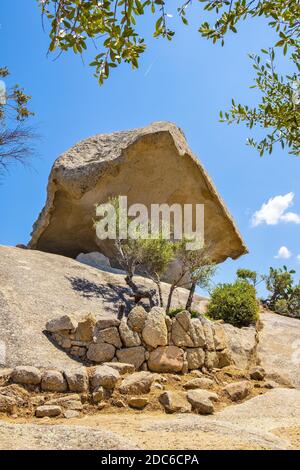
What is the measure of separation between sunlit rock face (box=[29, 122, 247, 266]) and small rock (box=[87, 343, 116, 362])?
11678 mm

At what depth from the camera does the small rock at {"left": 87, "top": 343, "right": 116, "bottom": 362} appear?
40.7 ft

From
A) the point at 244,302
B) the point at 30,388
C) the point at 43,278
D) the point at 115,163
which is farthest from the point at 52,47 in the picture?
the point at 115,163

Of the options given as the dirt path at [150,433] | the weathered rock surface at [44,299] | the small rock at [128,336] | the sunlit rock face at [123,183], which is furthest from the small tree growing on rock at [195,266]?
the dirt path at [150,433]

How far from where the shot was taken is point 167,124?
24484 mm

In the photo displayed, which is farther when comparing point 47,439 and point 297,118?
point 297,118

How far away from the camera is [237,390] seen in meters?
11.7

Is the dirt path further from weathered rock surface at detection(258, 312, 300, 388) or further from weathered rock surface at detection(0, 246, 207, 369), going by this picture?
weathered rock surface at detection(258, 312, 300, 388)

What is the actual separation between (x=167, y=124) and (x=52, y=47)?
1985 centimetres

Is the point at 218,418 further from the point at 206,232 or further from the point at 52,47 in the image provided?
the point at 206,232

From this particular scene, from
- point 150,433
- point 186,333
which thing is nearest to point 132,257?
point 186,333

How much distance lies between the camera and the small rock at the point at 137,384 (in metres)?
10.3

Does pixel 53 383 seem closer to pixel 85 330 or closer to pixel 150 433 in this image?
pixel 85 330

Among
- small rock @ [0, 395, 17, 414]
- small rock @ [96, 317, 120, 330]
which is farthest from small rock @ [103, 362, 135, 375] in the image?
small rock @ [0, 395, 17, 414]

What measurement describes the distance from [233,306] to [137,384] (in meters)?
10.6
